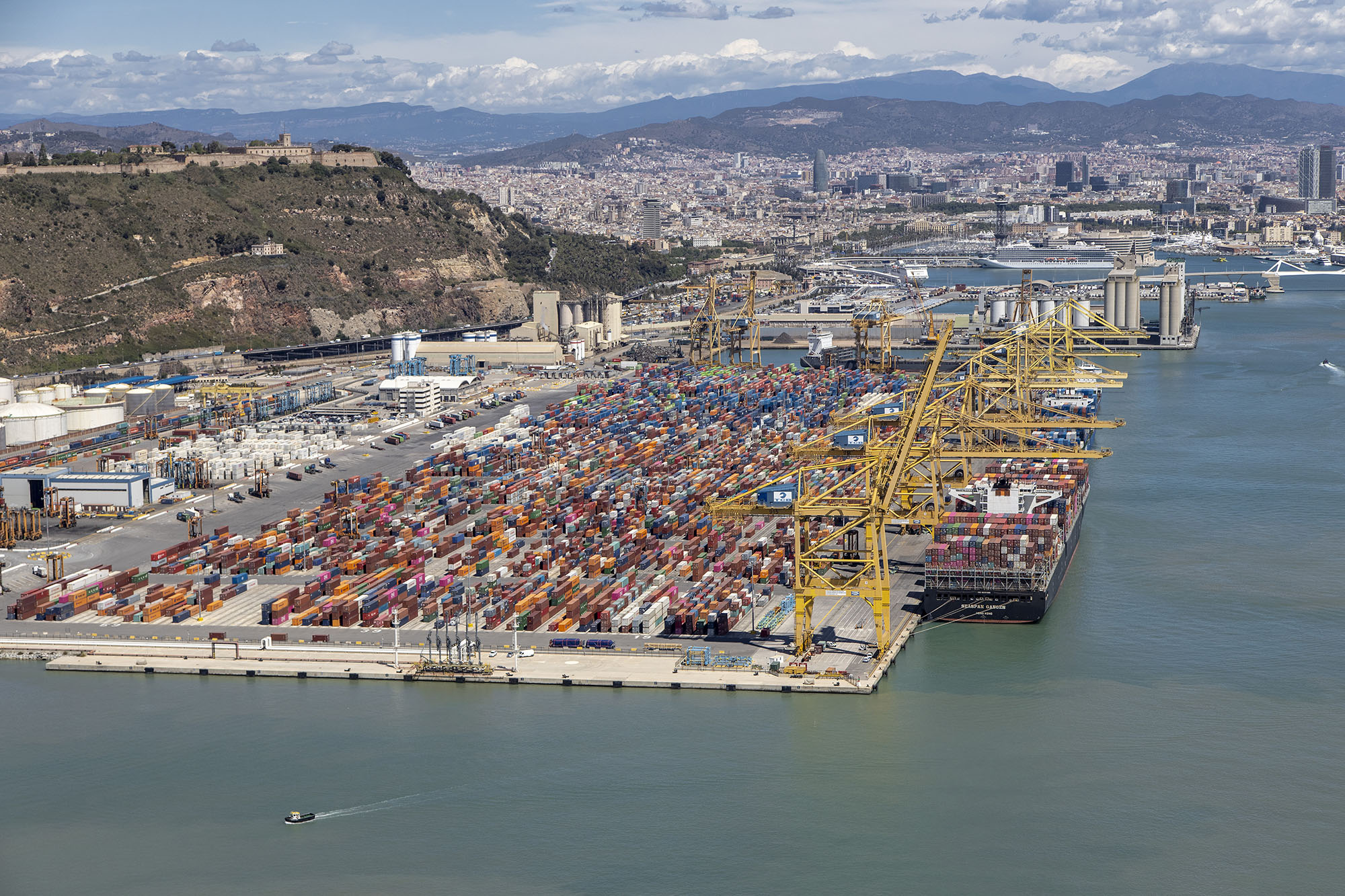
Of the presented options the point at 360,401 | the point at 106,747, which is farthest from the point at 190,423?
the point at 106,747

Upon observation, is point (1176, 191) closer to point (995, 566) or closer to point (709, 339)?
point (709, 339)

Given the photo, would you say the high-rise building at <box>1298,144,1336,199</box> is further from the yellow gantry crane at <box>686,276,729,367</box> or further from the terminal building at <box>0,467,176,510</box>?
the terminal building at <box>0,467,176,510</box>

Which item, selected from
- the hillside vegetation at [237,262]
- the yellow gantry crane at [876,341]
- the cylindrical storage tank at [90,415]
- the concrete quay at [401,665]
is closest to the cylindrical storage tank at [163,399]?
the cylindrical storage tank at [90,415]

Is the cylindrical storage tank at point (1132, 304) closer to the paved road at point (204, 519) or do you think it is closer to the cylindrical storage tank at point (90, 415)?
the paved road at point (204, 519)

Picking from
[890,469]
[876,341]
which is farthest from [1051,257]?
[890,469]

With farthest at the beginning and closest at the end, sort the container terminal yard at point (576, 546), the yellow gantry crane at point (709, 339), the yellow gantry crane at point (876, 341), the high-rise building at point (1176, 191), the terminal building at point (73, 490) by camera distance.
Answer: the high-rise building at point (1176, 191) < the yellow gantry crane at point (709, 339) < the yellow gantry crane at point (876, 341) < the terminal building at point (73, 490) < the container terminal yard at point (576, 546)

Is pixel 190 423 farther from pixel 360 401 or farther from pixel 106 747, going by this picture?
pixel 106 747
